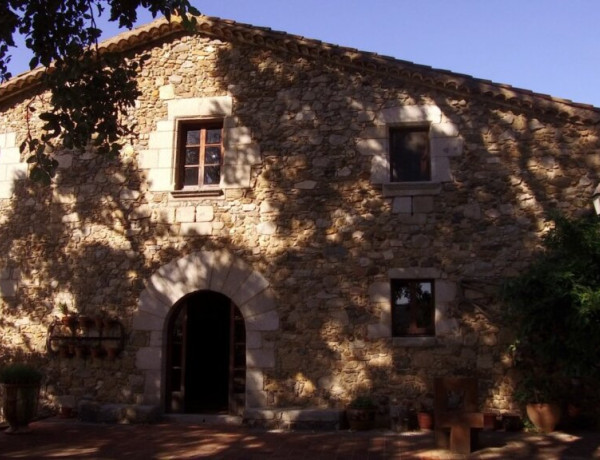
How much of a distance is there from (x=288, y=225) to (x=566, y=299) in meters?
4.13

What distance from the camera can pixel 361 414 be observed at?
834 centimetres

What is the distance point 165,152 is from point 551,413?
→ 22.6ft

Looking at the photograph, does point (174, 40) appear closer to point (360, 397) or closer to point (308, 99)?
point (308, 99)

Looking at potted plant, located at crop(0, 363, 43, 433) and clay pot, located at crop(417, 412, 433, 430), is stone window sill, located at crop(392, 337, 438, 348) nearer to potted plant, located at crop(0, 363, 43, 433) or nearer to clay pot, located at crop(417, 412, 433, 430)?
clay pot, located at crop(417, 412, 433, 430)

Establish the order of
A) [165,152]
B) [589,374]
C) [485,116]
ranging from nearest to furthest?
[589,374] → [485,116] → [165,152]

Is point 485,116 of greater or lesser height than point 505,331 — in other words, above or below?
above

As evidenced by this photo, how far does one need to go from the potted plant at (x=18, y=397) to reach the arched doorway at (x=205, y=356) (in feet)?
6.40

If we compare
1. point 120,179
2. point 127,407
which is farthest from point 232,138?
point 127,407

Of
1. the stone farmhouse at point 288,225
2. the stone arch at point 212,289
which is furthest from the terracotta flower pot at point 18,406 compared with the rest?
the stone arch at point 212,289

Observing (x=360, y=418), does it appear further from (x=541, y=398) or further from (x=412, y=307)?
(x=541, y=398)

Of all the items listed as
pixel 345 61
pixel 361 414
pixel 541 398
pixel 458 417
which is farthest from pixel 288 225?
pixel 541 398

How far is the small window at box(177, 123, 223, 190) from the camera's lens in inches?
390

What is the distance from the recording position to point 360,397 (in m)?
8.62

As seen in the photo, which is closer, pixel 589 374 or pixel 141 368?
pixel 589 374
